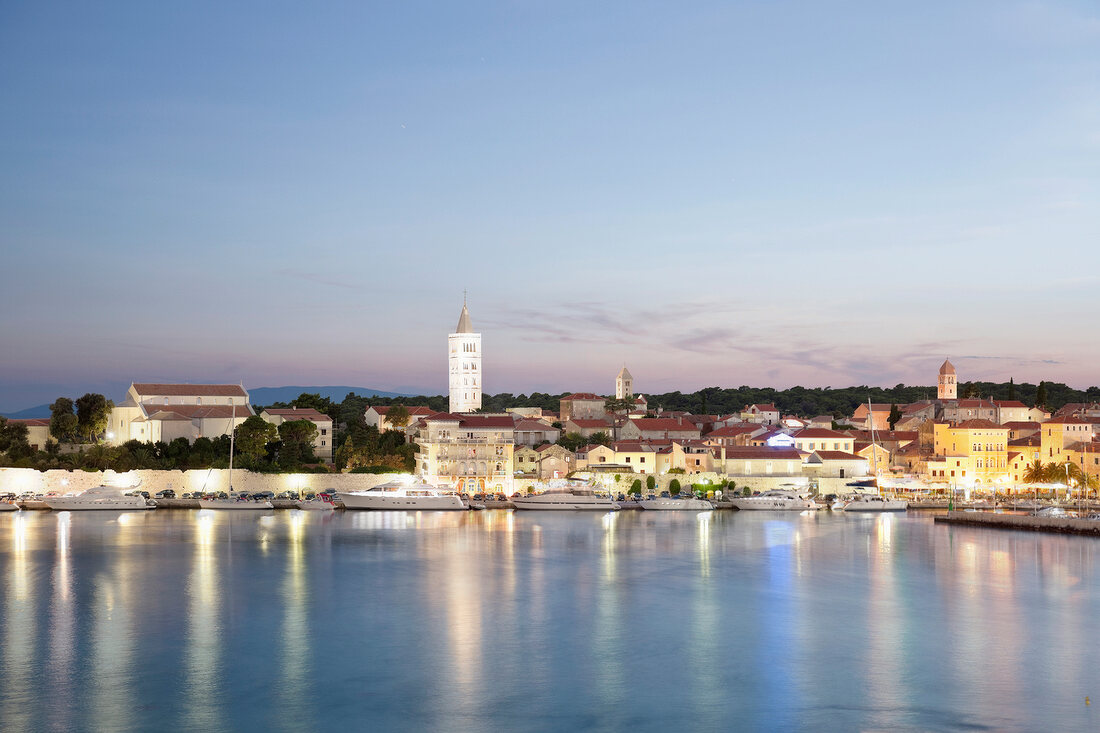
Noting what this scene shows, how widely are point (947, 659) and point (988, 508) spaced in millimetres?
28570

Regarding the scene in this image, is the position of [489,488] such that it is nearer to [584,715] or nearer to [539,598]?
[539,598]

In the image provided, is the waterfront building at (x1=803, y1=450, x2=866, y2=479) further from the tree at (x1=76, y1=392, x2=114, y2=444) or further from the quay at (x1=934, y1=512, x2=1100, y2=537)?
the tree at (x1=76, y1=392, x2=114, y2=444)

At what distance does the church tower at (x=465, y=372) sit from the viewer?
65812 millimetres

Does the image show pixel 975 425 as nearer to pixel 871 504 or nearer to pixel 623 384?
pixel 871 504

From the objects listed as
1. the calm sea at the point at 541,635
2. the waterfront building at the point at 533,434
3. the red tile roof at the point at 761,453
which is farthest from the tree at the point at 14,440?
the red tile roof at the point at 761,453

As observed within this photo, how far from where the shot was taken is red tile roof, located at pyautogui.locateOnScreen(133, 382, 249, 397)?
43.9m

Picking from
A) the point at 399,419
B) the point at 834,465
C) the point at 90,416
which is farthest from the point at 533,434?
the point at 90,416

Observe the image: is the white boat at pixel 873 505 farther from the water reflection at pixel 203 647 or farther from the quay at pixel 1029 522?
the water reflection at pixel 203 647

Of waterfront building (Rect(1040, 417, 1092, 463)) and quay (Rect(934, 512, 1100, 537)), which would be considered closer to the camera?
quay (Rect(934, 512, 1100, 537))

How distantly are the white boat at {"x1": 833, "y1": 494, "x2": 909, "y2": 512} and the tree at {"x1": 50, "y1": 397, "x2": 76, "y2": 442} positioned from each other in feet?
105

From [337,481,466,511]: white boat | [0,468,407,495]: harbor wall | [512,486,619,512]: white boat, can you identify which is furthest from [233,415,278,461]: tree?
[512,486,619,512]: white boat

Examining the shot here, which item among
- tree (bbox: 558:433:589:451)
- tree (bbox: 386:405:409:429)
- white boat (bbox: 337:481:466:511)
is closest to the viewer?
white boat (bbox: 337:481:466:511)

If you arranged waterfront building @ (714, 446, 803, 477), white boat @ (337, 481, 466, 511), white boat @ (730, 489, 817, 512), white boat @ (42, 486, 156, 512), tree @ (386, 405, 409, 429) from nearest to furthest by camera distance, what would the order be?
white boat @ (42, 486, 156, 512), white boat @ (337, 481, 466, 511), white boat @ (730, 489, 817, 512), waterfront building @ (714, 446, 803, 477), tree @ (386, 405, 409, 429)

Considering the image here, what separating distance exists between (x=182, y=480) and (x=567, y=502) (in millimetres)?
15267
